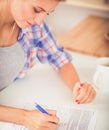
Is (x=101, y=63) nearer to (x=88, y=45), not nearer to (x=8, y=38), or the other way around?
(x=88, y=45)

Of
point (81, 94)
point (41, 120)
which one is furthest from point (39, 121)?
point (81, 94)

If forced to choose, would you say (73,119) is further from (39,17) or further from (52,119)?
(39,17)

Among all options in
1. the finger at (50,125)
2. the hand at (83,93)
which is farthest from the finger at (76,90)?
the finger at (50,125)

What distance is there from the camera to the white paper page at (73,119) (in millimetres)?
562

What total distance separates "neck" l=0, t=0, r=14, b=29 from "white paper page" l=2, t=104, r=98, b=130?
6.5 inches

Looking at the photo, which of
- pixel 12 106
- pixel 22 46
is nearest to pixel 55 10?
pixel 22 46

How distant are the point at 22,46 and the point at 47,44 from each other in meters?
0.10

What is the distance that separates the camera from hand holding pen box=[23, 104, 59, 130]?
547 mm

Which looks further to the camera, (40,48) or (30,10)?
Result: (40,48)

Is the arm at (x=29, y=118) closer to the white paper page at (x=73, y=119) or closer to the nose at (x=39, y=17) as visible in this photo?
the white paper page at (x=73, y=119)

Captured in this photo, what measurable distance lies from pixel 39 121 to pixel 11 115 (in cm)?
6

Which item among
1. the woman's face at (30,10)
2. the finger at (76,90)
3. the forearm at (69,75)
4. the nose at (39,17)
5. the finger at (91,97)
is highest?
the woman's face at (30,10)

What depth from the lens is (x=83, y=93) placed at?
0.63 metres

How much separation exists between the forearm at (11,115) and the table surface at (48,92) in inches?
0.5
